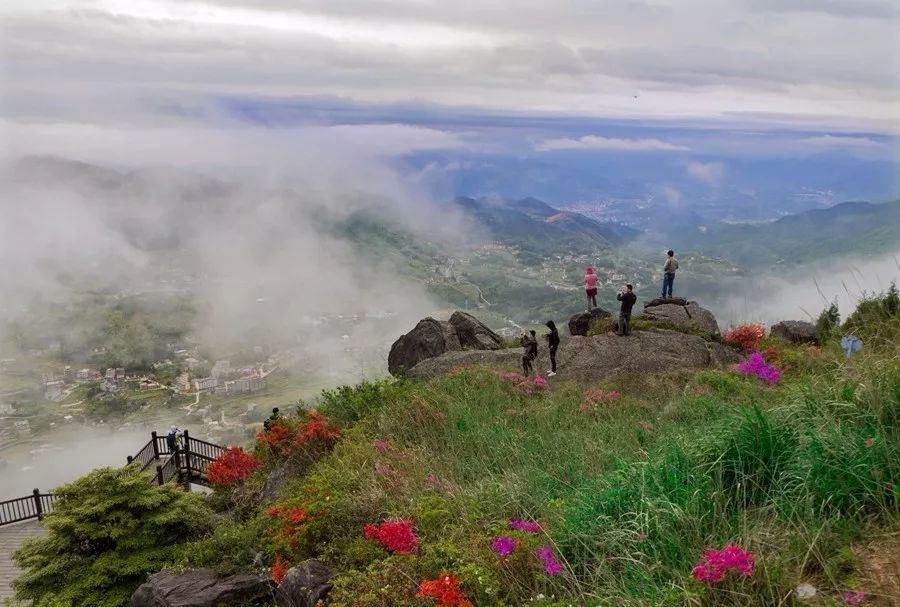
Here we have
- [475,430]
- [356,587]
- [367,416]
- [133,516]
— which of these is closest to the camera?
[356,587]

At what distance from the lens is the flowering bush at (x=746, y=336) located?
60.5 feet

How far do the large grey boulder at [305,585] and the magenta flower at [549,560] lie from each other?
2.22m

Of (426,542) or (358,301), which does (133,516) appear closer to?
(426,542)

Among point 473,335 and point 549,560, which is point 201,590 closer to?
point 549,560

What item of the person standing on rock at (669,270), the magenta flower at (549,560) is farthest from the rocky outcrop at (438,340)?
the magenta flower at (549,560)

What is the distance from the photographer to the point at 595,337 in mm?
18172

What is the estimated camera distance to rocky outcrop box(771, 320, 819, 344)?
20.3 m

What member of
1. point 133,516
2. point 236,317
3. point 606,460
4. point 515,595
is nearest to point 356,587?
point 515,595

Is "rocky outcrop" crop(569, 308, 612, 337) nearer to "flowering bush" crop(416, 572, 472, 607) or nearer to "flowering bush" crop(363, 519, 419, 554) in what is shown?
"flowering bush" crop(363, 519, 419, 554)

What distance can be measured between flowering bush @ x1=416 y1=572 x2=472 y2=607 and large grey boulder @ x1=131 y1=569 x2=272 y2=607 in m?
2.76

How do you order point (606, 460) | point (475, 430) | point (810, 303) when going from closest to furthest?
point (606, 460) < point (475, 430) < point (810, 303)

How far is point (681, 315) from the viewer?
21.4 meters

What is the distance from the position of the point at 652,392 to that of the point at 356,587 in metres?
8.42

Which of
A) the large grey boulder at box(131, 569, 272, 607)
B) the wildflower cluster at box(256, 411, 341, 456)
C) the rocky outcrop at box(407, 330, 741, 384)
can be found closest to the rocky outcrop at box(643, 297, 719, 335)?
the rocky outcrop at box(407, 330, 741, 384)
